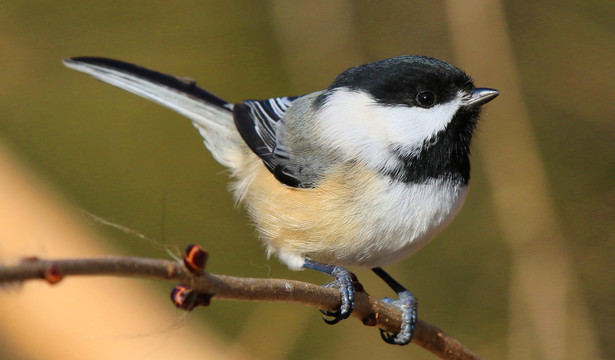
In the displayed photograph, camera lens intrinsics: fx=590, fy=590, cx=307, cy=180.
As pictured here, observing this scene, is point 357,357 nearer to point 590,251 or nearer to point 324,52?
point 590,251

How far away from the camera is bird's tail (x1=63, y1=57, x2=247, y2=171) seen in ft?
5.72

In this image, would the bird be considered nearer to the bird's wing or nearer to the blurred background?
the bird's wing

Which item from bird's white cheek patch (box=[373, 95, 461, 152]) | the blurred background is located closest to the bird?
bird's white cheek patch (box=[373, 95, 461, 152])

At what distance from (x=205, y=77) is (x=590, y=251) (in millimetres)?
1726

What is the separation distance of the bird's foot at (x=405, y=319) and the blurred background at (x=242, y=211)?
53 cm

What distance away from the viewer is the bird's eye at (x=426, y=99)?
147cm

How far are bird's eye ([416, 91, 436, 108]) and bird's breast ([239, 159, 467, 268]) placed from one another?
194mm

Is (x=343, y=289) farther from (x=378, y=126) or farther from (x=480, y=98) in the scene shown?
(x=480, y=98)

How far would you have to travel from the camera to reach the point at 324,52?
2475 millimetres

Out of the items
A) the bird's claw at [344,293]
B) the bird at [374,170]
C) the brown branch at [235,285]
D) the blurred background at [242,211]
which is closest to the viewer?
the brown branch at [235,285]

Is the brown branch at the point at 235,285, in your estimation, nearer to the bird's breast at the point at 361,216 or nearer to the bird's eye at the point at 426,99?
the bird's breast at the point at 361,216

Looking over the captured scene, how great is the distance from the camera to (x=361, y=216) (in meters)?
1.45

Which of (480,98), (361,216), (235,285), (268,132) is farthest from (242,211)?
(235,285)

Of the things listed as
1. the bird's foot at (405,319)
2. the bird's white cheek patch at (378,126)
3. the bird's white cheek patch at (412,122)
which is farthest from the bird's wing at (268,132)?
the bird's foot at (405,319)
